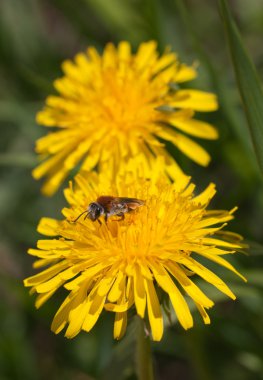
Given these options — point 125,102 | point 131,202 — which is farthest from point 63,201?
point 131,202

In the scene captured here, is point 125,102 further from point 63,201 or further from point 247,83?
point 63,201

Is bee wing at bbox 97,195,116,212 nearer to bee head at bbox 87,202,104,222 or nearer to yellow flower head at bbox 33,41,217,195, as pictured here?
bee head at bbox 87,202,104,222

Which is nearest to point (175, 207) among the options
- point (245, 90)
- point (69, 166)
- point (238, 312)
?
point (245, 90)

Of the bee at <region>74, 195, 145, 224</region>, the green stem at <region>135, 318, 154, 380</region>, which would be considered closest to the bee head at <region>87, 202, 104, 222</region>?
the bee at <region>74, 195, 145, 224</region>

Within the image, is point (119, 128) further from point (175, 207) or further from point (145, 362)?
point (145, 362)

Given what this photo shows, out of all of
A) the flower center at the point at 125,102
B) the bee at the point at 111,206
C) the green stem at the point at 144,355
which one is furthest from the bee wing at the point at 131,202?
the flower center at the point at 125,102

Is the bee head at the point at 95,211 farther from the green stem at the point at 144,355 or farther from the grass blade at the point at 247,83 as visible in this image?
the grass blade at the point at 247,83
